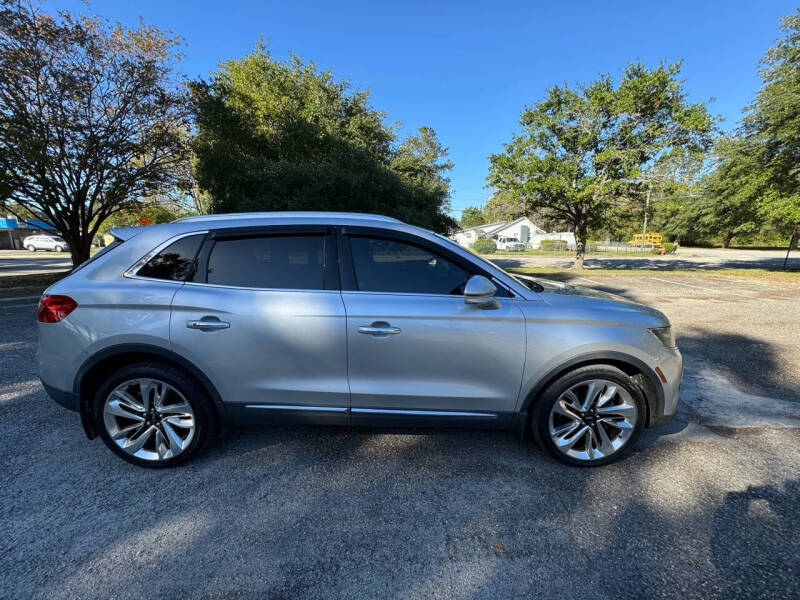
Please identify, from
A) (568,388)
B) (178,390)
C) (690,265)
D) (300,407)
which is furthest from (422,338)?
(690,265)

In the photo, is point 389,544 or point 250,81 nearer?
point 389,544

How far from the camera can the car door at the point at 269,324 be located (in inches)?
90.0

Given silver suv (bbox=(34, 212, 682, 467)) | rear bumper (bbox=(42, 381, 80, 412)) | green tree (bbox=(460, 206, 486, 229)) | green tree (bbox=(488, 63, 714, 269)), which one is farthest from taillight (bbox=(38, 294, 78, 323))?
green tree (bbox=(460, 206, 486, 229))

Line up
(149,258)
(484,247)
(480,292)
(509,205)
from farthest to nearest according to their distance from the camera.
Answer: (484,247), (509,205), (149,258), (480,292)

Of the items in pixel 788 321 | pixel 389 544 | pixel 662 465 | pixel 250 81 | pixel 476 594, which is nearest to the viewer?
pixel 476 594

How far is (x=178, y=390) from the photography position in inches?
94.3

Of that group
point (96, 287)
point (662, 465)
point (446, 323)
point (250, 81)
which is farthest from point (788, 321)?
point (250, 81)

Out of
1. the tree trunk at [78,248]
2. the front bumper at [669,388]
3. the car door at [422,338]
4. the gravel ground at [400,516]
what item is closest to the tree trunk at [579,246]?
the gravel ground at [400,516]

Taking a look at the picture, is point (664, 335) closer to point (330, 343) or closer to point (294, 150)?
point (330, 343)

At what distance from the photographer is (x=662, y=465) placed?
2.55 meters

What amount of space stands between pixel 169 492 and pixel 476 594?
1982mm

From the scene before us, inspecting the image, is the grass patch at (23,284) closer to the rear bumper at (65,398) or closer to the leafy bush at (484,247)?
the rear bumper at (65,398)

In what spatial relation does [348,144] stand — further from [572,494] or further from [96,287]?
[572,494]

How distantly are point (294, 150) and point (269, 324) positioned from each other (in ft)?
45.0
